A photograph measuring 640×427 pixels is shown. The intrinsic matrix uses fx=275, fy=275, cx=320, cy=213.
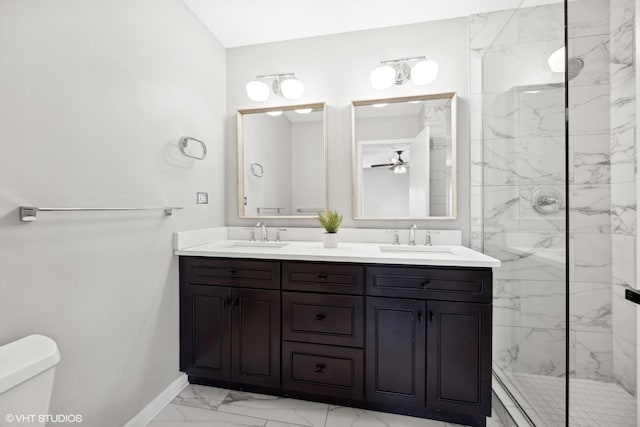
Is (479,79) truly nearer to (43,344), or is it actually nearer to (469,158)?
(469,158)

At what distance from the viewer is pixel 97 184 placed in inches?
48.5

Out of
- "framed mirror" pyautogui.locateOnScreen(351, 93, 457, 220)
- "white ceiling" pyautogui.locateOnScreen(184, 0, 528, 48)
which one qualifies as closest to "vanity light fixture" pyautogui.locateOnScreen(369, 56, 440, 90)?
"framed mirror" pyautogui.locateOnScreen(351, 93, 457, 220)

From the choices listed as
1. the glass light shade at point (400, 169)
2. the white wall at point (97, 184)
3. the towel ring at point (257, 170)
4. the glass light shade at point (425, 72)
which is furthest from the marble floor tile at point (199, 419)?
the glass light shade at point (425, 72)

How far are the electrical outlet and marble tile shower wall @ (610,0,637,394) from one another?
2550mm

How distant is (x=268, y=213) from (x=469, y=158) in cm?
154

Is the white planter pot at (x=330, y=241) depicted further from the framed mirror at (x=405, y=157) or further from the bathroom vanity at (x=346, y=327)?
the framed mirror at (x=405, y=157)

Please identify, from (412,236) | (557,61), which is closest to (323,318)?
(412,236)

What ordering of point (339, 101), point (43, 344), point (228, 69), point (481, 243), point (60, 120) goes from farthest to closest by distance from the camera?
point (228, 69) → point (339, 101) → point (481, 243) → point (60, 120) → point (43, 344)

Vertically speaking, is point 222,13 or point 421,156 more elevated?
point 222,13

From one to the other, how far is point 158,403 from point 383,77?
2477 mm

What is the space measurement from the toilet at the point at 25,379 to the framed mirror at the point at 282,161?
1.46m

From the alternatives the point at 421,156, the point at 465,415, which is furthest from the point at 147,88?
the point at 465,415

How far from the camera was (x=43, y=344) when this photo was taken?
0.91 meters

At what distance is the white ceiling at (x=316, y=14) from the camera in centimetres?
179
